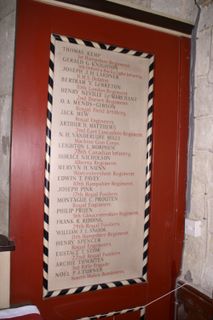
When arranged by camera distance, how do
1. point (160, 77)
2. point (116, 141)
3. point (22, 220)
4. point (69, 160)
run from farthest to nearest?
1. point (160, 77)
2. point (116, 141)
3. point (69, 160)
4. point (22, 220)

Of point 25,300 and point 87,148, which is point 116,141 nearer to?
point 87,148

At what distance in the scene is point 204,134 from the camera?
194cm

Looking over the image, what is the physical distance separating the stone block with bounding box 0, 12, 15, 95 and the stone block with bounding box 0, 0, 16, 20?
0.09ft

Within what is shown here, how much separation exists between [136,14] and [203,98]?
671 millimetres

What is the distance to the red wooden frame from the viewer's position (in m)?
1.60

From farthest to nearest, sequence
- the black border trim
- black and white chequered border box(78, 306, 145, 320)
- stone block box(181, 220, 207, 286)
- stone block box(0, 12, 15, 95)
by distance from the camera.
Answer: stone block box(181, 220, 207, 286) < black and white chequered border box(78, 306, 145, 320) < the black border trim < stone block box(0, 12, 15, 95)

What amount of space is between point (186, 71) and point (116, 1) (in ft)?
2.14

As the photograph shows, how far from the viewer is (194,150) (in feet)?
6.64

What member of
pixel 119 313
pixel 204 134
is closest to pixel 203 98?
pixel 204 134

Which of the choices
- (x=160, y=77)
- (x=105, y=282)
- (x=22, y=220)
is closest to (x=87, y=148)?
(x=22, y=220)

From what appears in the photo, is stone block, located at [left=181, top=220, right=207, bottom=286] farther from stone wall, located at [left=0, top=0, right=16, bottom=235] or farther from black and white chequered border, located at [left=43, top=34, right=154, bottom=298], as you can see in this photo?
stone wall, located at [left=0, top=0, right=16, bottom=235]

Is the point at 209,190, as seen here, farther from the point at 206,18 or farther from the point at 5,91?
the point at 5,91

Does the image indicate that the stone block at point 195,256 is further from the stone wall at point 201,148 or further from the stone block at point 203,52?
the stone block at point 203,52

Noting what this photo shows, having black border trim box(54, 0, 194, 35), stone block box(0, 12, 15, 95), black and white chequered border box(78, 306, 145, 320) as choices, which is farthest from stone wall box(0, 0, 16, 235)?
black and white chequered border box(78, 306, 145, 320)
